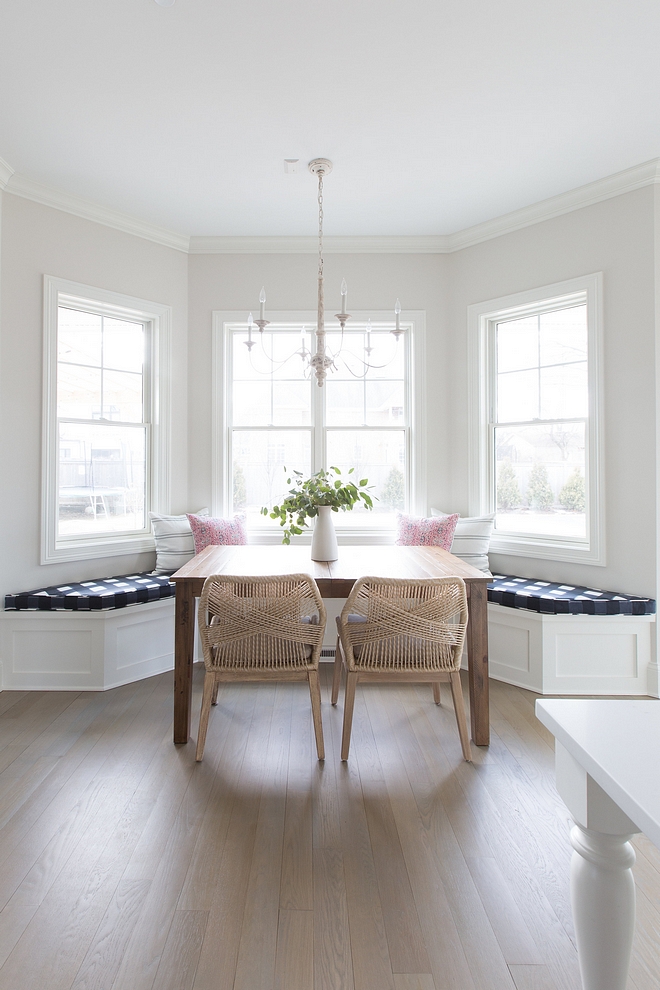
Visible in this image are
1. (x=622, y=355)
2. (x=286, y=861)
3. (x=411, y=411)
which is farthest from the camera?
(x=411, y=411)

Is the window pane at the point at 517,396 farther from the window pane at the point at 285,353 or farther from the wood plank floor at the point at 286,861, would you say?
the wood plank floor at the point at 286,861

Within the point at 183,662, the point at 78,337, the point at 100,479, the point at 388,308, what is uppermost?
the point at 388,308

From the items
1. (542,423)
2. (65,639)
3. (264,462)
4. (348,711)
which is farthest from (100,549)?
(542,423)

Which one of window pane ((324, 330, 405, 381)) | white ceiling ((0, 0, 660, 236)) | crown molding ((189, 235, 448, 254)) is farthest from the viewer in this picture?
window pane ((324, 330, 405, 381))

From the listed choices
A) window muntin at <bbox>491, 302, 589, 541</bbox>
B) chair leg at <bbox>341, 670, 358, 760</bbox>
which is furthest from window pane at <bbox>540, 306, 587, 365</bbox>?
chair leg at <bbox>341, 670, 358, 760</bbox>

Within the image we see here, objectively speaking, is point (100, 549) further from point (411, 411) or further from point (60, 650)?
point (411, 411)

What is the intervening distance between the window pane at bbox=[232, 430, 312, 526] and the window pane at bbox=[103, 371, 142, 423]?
711 millimetres

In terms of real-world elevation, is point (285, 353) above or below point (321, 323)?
above

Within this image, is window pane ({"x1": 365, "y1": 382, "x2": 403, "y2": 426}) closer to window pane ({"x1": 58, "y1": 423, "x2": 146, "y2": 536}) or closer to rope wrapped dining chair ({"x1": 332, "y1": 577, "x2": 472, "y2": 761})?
window pane ({"x1": 58, "y1": 423, "x2": 146, "y2": 536})

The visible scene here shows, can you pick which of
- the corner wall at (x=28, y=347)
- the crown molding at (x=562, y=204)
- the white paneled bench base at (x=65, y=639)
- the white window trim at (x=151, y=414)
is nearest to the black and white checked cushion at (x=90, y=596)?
the white paneled bench base at (x=65, y=639)

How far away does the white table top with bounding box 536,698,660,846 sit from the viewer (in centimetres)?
65

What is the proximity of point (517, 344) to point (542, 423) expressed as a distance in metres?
0.59

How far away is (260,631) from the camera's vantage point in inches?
87.4

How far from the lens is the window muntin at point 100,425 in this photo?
3529 millimetres
